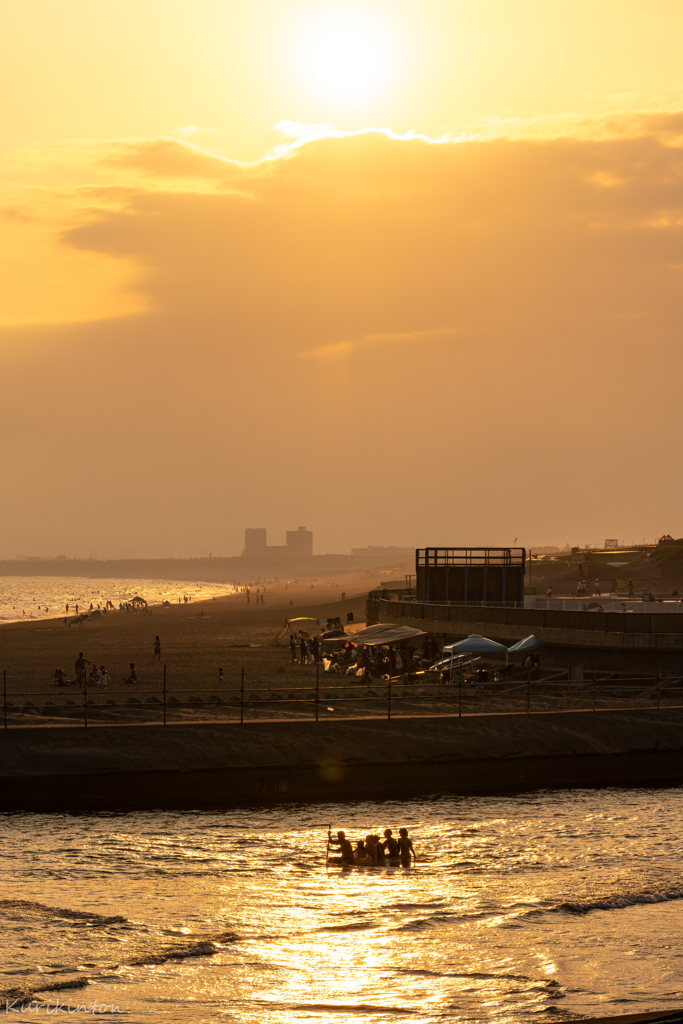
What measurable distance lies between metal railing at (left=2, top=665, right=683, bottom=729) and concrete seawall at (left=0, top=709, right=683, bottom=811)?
100 cm

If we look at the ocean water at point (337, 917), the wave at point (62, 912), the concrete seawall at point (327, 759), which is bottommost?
the ocean water at point (337, 917)

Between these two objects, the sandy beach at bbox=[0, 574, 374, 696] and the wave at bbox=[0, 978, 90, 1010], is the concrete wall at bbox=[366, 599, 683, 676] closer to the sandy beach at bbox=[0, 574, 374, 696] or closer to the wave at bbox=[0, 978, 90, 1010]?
the sandy beach at bbox=[0, 574, 374, 696]

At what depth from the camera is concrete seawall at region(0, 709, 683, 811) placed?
2764 centimetres

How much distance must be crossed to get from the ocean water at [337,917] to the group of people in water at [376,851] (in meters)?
0.33

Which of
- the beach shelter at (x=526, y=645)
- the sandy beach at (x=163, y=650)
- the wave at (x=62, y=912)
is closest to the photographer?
the wave at (x=62, y=912)

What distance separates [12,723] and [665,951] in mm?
20343

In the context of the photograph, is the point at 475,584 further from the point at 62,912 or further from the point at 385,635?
the point at 62,912

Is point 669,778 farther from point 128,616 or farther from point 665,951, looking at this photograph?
point 128,616

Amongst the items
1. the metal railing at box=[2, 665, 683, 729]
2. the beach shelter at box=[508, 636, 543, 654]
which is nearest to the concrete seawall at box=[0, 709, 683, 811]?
the metal railing at box=[2, 665, 683, 729]

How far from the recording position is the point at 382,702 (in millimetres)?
37344

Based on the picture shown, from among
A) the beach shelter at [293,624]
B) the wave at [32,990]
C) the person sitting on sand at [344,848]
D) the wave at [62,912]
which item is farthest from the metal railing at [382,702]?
the beach shelter at [293,624]

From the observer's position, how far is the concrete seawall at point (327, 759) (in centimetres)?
2764

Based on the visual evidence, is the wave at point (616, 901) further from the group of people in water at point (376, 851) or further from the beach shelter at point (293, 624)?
the beach shelter at point (293, 624)

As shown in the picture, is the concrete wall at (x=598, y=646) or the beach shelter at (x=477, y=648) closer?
the beach shelter at (x=477, y=648)
